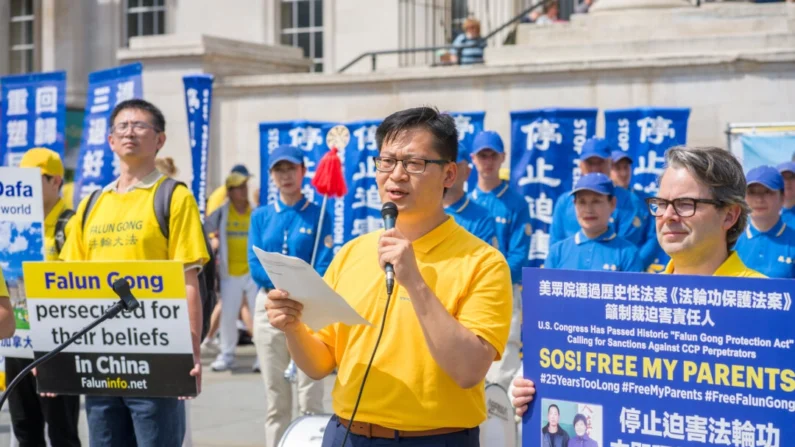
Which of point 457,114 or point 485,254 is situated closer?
point 485,254

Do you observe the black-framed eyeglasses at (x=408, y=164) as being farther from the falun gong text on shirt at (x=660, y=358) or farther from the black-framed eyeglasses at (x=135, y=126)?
the black-framed eyeglasses at (x=135, y=126)

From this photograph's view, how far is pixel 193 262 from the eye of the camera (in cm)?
534

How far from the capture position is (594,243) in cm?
686

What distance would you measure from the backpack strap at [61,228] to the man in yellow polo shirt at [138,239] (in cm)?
128

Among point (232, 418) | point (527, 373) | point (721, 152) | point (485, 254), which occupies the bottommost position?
point (232, 418)

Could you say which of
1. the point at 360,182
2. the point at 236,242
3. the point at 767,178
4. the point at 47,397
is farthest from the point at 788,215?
the point at 236,242

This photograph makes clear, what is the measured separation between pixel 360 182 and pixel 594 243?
477 centimetres

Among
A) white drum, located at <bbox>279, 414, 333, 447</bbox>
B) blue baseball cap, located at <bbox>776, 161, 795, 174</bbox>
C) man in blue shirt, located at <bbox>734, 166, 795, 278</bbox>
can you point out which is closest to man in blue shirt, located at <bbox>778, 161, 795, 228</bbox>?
blue baseball cap, located at <bbox>776, 161, 795, 174</bbox>

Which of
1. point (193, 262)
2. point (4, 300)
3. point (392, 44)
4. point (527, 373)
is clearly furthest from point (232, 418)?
point (392, 44)

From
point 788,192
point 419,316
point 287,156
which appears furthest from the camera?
point 788,192

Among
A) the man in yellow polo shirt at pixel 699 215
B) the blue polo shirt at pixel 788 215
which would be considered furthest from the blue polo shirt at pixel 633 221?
the man in yellow polo shirt at pixel 699 215

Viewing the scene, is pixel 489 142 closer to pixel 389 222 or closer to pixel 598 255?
pixel 598 255

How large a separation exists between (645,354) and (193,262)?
2.48m

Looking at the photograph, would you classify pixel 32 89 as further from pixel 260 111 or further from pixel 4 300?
pixel 4 300
